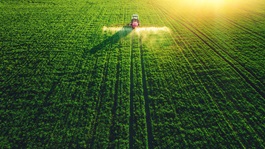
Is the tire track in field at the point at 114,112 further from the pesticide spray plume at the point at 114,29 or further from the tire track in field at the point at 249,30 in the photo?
the tire track in field at the point at 249,30

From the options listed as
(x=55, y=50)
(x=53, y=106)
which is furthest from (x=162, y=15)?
(x=53, y=106)

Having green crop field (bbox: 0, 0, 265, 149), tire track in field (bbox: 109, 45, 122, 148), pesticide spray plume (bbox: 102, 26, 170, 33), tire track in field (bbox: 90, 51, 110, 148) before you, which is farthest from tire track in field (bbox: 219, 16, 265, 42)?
tire track in field (bbox: 90, 51, 110, 148)

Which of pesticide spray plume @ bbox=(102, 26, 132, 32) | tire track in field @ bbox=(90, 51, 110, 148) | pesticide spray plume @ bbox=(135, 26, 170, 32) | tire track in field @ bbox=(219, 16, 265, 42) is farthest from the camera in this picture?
pesticide spray plume @ bbox=(135, 26, 170, 32)

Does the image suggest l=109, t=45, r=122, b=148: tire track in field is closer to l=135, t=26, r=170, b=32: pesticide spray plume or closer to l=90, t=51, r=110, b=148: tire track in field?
l=90, t=51, r=110, b=148: tire track in field

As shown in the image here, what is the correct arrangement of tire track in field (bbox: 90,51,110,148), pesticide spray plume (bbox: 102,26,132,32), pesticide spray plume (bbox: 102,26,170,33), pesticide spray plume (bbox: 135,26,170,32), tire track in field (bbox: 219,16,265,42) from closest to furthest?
tire track in field (bbox: 90,51,110,148)
tire track in field (bbox: 219,16,265,42)
pesticide spray plume (bbox: 102,26,132,32)
pesticide spray plume (bbox: 102,26,170,33)
pesticide spray plume (bbox: 135,26,170,32)

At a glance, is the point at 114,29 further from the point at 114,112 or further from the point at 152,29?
the point at 114,112

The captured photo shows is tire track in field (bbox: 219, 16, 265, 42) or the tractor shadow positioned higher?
tire track in field (bbox: 219, 16, 265, 42)
